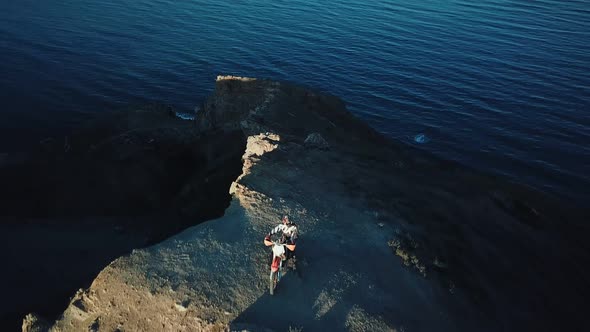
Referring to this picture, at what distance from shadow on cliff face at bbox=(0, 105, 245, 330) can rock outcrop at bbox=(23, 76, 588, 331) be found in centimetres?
596

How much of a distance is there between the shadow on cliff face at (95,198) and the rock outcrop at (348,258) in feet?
19.5

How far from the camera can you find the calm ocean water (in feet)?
167

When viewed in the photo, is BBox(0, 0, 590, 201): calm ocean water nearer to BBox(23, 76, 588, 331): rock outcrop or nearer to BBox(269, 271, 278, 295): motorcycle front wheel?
BBox(23, 76, 588, 331): rock outcrop

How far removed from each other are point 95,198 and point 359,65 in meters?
44.7

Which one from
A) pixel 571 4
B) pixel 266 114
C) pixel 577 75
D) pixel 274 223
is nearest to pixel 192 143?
pixel 266 114

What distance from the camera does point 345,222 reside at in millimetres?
22391

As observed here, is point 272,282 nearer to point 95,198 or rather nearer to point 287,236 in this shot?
point 287,236

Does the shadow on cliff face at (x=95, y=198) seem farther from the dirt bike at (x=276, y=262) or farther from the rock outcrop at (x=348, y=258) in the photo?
the dirt bike at (x=276, y=262)

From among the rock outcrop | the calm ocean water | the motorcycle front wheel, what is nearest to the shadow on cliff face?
the rock outcrop

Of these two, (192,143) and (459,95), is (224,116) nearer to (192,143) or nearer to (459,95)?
(192,143)

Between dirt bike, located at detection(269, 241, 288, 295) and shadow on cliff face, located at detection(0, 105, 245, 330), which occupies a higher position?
dirt bike, located at detection(269, 241, 288, 295)

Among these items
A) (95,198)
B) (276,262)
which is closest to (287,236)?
(276,262)

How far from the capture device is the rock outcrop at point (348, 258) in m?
17.0

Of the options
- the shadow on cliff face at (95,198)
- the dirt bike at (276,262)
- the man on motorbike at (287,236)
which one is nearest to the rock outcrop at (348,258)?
the dirt bike at (276,262)
